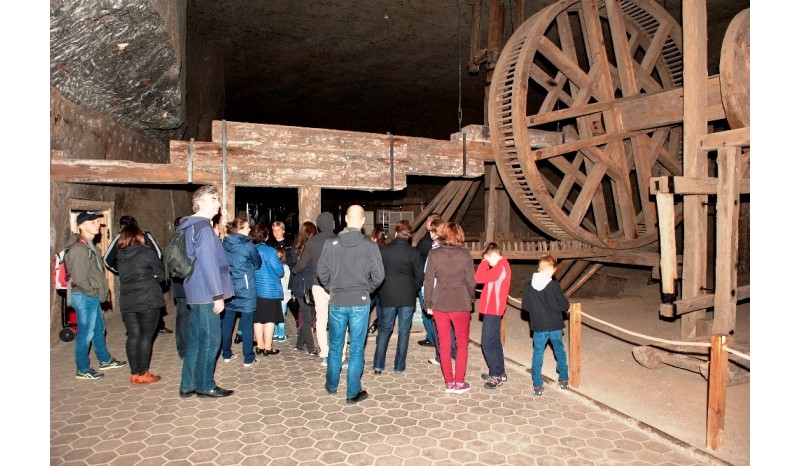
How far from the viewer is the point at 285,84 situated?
16422mm

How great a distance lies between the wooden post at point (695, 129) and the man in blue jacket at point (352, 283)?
3927 mm

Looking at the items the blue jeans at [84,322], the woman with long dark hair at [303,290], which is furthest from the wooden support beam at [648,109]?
the blue jeans at [84,322]

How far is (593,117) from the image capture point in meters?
8.45

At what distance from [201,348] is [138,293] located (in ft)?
3.17

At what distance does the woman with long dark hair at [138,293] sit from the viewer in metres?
5.10

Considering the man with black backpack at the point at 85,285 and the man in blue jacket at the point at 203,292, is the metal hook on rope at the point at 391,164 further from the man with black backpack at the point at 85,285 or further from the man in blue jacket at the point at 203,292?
the man with black backpack at the point at 85,285

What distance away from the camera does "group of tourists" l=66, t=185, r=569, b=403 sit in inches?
185

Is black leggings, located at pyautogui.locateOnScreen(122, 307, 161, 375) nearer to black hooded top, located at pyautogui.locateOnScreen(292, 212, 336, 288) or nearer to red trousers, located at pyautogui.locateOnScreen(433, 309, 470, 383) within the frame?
black hooded top, located at pyautogui.locateOnScreen(292, 212, 336, 288)

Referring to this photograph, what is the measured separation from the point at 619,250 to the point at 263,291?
6371mm

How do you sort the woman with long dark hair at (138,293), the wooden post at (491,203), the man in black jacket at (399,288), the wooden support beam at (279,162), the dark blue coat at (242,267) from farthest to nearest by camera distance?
the wooden post at (491,203)
the wooden support beam at (279,162)
the dark blue coat at (242,267)
the man in black jacket at (399,288)
the woman with long dark hair at (138,293)

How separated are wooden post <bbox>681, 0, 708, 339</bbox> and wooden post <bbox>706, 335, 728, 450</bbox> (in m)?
2.48

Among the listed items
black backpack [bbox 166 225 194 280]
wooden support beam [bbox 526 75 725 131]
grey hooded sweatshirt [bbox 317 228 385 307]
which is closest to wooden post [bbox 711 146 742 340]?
wooden support beam [bbox 526 75 725 131]

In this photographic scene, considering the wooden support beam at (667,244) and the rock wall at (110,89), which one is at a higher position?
the rock wall at (110,89)

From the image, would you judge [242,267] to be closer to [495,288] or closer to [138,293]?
[138,293]
